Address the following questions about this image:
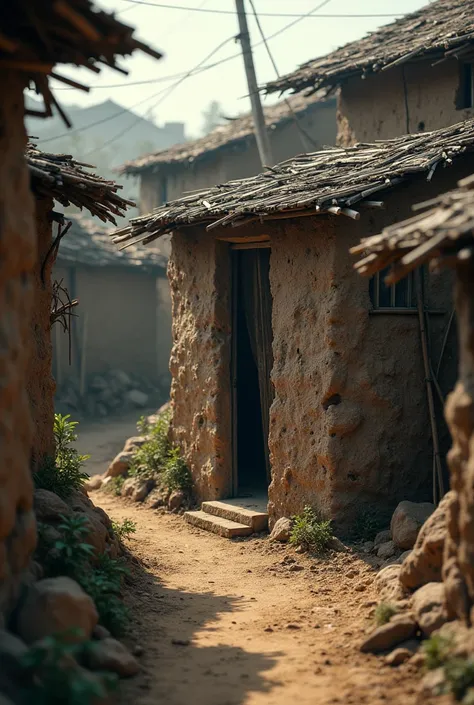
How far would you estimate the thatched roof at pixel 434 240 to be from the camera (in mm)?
4820

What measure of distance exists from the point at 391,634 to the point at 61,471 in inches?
128

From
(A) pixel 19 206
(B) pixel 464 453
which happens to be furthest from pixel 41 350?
(B) pixel 464 453

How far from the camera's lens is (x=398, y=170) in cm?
807

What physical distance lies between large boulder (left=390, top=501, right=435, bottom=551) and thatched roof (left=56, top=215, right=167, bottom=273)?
10465 mm

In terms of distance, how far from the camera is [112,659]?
215 inches

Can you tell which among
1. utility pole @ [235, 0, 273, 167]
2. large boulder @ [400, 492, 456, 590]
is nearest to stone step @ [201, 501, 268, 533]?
large boulder @ [400, 492, 456, 590]

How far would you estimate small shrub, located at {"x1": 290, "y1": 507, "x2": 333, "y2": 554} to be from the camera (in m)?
8.45

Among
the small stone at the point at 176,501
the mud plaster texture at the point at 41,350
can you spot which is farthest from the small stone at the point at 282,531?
the mud plaster texture at the point at 41,350

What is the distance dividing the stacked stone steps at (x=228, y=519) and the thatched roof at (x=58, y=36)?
5.21 metres

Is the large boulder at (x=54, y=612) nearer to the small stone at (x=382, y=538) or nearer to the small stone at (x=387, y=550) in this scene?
the small stone at (x=387, y=550)

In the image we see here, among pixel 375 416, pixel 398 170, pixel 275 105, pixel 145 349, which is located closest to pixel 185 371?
pixel 375 416

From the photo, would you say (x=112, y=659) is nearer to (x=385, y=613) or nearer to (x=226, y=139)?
(x=385, y=613)

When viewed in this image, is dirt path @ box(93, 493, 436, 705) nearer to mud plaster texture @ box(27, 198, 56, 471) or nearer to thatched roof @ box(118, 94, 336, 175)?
mud plaster texture @ box(27, 198, 56, 471)

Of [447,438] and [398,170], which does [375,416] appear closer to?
[447,438]
